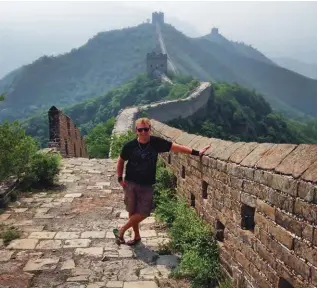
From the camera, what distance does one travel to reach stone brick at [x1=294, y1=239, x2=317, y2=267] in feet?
8.64

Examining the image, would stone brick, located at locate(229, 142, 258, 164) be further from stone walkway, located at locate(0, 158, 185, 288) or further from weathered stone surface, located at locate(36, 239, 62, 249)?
weathered stone surface, located at locate(36, 239, 62, 249)

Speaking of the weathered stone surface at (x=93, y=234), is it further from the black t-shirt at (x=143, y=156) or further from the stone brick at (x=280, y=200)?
the stone brick at (x=280, y=200)

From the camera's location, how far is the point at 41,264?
4.61m

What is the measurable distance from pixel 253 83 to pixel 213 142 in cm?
13197

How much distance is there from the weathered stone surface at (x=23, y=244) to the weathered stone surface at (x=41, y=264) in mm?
452

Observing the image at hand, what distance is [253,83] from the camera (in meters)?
132

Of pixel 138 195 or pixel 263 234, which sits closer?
pixel 263 234

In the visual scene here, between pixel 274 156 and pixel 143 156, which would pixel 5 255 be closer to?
pixel 143 156

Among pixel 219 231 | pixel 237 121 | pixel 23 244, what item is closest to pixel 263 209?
pixel 219 231

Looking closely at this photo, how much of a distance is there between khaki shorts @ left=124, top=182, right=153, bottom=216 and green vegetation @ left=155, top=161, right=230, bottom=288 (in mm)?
476

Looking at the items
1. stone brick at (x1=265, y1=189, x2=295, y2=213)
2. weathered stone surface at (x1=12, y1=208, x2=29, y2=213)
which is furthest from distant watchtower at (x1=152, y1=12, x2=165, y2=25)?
stone brick at (x1=265, y1=189, x2=295, y2=213)

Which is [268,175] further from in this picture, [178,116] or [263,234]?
[178,116]

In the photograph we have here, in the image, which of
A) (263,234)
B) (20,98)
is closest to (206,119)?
(263,234)

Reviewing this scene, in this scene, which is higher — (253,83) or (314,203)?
(253,83)
